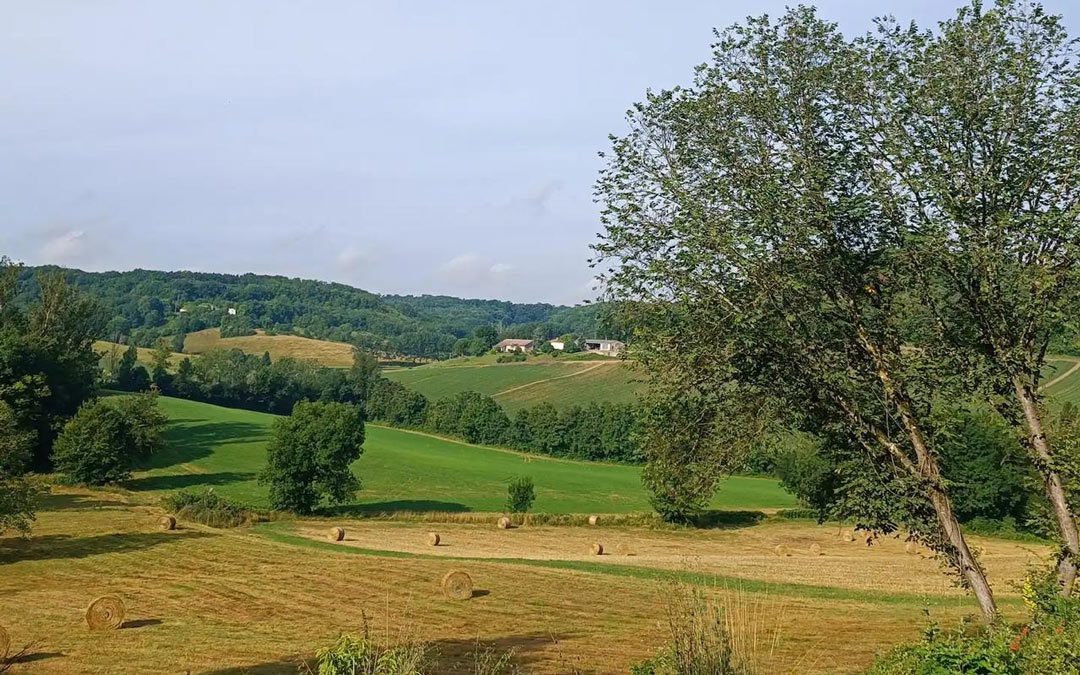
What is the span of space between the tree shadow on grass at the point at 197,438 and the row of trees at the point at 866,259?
6671cm

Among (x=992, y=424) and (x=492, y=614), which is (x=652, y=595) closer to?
(x=492, y=614)

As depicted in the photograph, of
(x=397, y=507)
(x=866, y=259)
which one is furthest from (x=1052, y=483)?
(x=397, y=507)

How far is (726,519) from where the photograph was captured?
184 ft

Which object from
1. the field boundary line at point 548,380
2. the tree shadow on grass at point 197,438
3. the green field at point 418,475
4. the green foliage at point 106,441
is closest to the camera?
the green foliage at point 106,441

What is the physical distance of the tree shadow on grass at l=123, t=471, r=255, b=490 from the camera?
198ft

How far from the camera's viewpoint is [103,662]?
1780 centimetres

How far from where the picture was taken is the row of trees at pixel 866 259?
1141 cm

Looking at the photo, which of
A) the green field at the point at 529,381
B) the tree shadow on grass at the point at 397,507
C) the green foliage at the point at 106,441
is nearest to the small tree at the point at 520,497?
the tree shadow on grass at the point at 397,507

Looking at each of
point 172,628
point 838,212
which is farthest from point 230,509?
point 838,212

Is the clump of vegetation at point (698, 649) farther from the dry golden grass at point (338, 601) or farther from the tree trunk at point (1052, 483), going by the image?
the tree trunk at point (1052, 483)

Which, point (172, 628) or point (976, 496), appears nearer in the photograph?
point (172, 628)

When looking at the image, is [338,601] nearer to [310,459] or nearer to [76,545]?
[76,545]

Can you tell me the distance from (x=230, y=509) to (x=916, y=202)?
43408mm

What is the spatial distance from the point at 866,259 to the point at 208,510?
4262 centimetres
